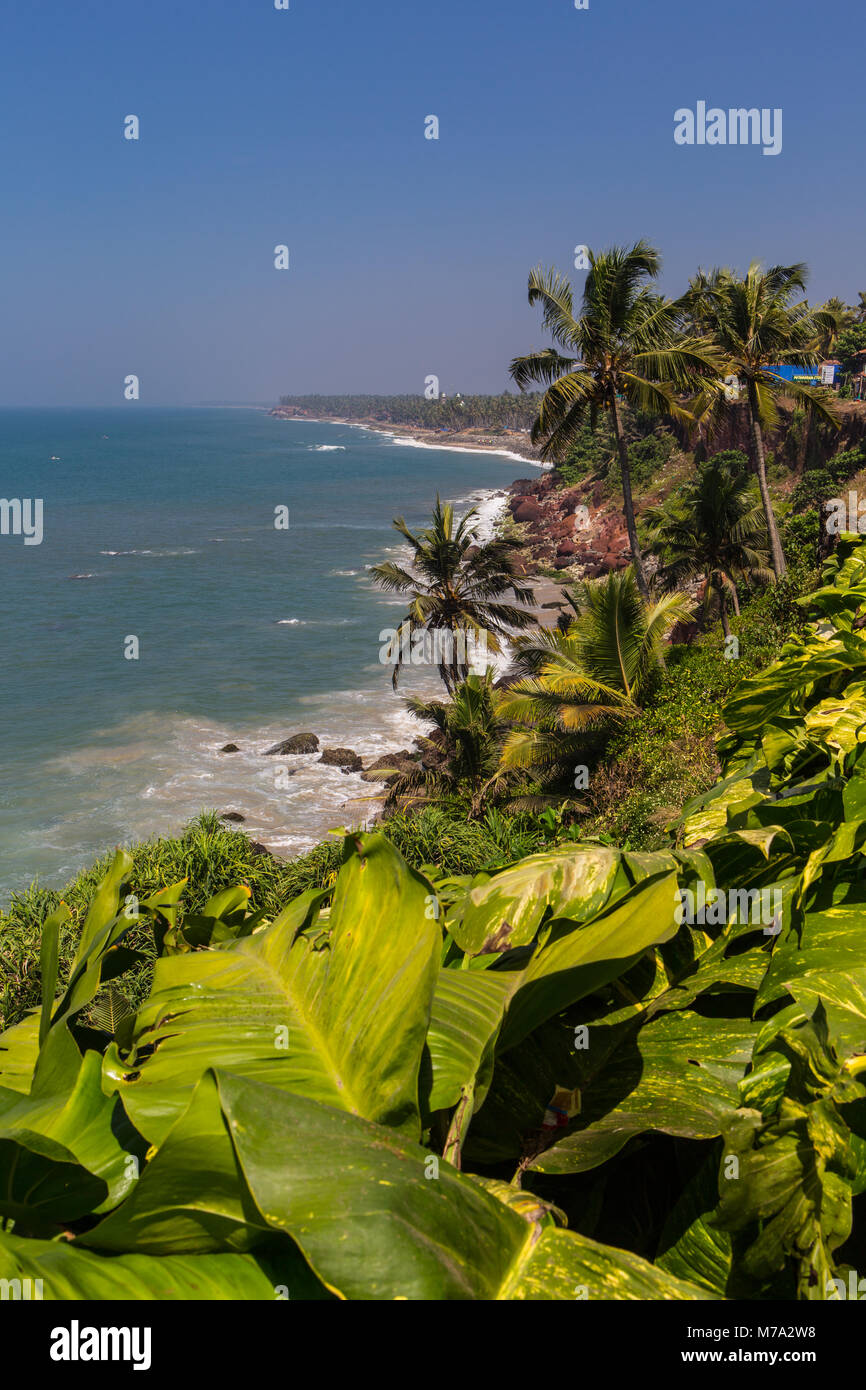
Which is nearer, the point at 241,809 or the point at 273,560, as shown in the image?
the point at 241,809

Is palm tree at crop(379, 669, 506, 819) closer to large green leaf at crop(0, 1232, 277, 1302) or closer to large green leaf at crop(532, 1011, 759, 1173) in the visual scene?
large green leaf at crop(532, 1011, 759, 1173)

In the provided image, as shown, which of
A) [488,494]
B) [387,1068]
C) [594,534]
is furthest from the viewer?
[488,494]

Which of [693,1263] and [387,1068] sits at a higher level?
[387,1068]

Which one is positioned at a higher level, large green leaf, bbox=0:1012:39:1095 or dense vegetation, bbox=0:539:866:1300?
dense vegetation, bbox=0:539:866:1300

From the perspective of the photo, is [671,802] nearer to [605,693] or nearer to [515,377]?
[605,693]

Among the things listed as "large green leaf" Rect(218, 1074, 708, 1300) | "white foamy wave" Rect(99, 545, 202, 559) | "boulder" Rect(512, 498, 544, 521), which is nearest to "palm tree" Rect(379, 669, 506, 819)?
"large green leaf" Rect(218, 1074, 708, 1300)

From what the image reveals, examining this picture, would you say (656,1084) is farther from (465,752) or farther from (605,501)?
(605,501)

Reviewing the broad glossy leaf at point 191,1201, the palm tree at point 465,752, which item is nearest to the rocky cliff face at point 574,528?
the palm tree at point 465,752

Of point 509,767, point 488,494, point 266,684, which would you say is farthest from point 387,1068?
point 488,494
